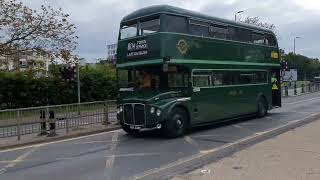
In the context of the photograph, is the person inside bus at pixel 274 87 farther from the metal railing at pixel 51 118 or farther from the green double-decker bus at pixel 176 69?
the metal railing at pixel 51 118

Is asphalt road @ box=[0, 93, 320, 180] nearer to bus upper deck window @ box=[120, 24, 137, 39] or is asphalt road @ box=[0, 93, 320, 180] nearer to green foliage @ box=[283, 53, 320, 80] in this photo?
bus upper deck window @ box=[120, 24, 137, 39]

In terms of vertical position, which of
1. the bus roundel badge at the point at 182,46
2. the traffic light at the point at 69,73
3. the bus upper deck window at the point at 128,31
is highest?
the bus upper deck window at the point at 128,31

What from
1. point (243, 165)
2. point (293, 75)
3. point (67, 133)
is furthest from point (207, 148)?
point (293, 75)

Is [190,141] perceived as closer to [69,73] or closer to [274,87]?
[274,87]

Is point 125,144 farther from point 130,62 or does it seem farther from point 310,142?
point 310,142

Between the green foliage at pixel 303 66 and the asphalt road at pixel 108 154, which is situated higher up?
the green foliage at pixel 303 66

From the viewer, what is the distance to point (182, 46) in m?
14.9

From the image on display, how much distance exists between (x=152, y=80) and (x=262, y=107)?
746 cm

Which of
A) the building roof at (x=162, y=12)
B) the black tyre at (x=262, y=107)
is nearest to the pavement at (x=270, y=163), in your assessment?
the building roof at (x=162, y=12)

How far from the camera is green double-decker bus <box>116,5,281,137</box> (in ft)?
47.3

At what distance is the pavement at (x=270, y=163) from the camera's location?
8078 millimetres

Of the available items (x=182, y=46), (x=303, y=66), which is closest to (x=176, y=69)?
(x=182, y=46)

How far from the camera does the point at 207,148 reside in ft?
39.7

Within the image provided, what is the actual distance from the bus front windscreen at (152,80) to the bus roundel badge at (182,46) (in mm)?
665
